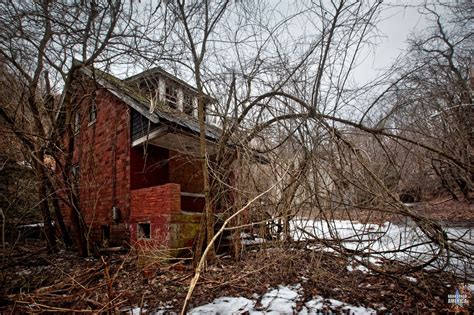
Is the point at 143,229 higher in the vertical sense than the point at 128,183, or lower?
lower

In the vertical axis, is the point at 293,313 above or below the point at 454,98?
below

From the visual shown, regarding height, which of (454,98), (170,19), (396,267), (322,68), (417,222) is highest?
(170,19)

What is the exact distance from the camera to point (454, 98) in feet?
15.8

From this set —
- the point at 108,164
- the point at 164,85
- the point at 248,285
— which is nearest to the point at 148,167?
the point at 108,164

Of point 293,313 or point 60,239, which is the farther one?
point 60,239

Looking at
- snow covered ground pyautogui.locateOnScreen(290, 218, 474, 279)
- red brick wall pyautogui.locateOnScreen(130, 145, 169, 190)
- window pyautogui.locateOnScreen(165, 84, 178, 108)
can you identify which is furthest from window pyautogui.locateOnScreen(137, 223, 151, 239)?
snow covered ground pyautogui.locateOnScreen(290, 218, 474, 279)

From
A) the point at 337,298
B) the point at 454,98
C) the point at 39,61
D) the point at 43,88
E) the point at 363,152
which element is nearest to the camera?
the point at 337,298

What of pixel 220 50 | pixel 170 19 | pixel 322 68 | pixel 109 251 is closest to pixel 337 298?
pixel 322 68

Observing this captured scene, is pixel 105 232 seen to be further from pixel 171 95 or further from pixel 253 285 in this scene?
pixel 253 285

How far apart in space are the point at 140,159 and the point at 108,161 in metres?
1.61

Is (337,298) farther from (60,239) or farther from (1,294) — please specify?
(60,239)

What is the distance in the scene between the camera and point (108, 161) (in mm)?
9547

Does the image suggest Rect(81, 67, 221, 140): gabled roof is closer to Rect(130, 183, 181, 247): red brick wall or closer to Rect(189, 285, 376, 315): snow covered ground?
Rect(130, 183, 181, 247): red brick wall

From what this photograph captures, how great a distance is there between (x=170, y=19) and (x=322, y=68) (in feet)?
9.58
